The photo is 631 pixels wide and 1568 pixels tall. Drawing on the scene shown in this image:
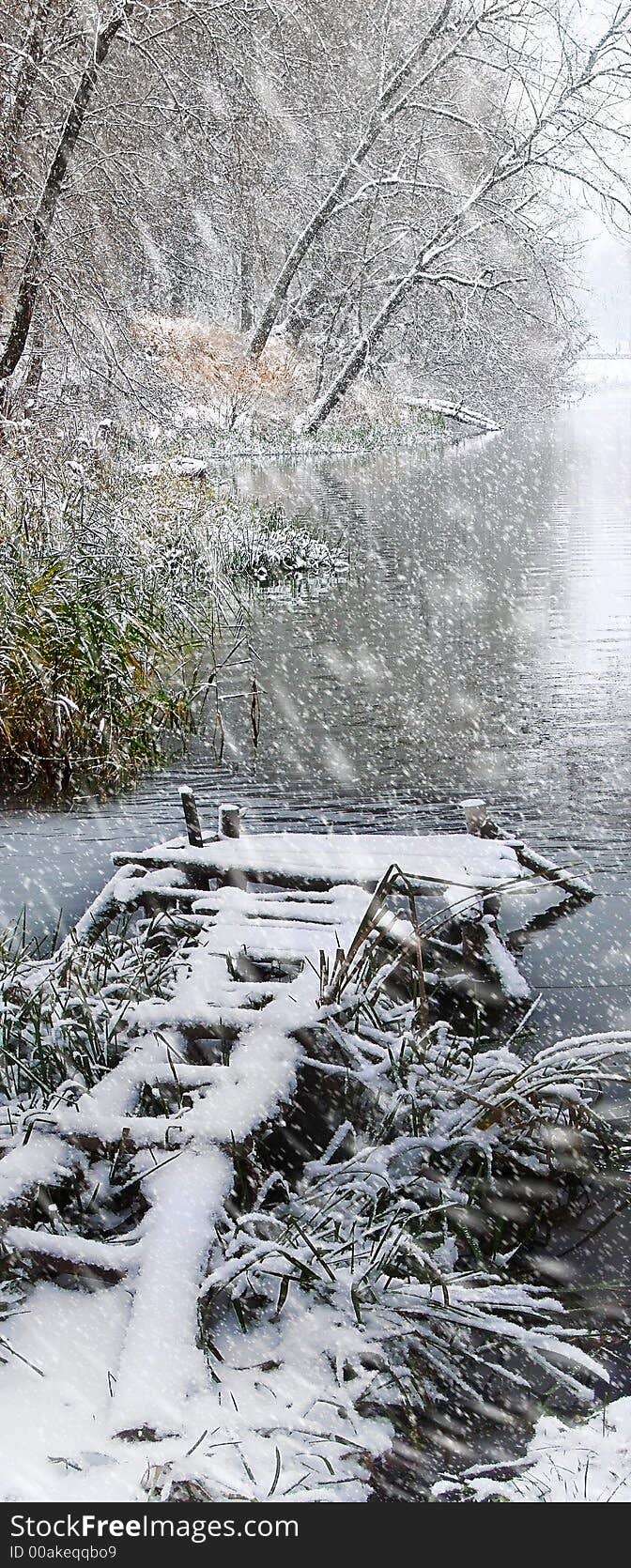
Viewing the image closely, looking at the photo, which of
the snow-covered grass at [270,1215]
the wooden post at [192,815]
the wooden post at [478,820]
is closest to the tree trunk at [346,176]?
the wooden post at [478,820]

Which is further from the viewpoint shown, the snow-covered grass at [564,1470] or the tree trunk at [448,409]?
the tree trunk at [448,409]

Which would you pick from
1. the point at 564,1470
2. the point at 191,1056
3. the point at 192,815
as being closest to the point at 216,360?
the point at 192,815

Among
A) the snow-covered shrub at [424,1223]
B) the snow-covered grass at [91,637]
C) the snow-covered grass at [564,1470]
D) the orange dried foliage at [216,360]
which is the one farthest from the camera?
the orange dried foliage at [216,360]

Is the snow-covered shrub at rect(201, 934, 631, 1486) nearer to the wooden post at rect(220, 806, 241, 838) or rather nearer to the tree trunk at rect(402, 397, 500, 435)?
the wooden post at rect(220, 806, 241, 838)

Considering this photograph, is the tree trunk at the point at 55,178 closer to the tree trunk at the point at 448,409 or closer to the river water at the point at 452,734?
the river water at the point at 452,734

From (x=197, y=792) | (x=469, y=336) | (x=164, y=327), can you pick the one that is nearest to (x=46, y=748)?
(x=197, y=792)

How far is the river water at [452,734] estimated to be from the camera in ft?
19.0

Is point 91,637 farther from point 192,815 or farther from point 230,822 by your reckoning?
point 192,815

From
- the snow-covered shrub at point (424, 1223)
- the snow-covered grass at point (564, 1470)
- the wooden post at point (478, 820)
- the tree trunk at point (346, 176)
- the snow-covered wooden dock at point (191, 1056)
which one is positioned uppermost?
the tree trunk at point (346, 176)

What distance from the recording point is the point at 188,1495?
2.44 metres

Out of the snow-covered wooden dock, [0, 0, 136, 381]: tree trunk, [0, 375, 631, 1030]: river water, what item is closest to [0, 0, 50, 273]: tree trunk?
[0, 0, 136, 381]: tree trunk

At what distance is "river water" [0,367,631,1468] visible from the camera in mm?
5777

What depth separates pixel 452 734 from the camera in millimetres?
9344

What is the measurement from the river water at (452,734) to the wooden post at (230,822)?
85cm
